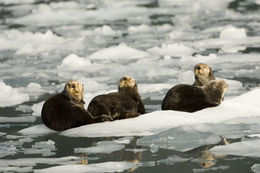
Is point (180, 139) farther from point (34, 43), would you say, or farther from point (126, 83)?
point (34, 43)

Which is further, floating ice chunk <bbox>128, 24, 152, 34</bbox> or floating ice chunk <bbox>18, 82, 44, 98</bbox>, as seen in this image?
floating ice chunk <bbox>128, 24, 152, 34</bbox>

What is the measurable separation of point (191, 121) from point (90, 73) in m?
4.22

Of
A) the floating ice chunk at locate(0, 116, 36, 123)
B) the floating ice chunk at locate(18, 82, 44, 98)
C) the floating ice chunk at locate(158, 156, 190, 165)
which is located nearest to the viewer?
the floating ice chunk at locate(158, 156, 190, 165)

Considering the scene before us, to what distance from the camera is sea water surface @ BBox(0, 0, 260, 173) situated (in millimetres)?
4973

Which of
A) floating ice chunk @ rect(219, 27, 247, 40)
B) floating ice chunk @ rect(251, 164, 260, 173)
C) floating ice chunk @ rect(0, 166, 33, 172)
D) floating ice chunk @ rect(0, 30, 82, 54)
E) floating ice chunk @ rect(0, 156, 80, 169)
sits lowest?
floating ice chunk @ rect(251, 164, 260, 173)

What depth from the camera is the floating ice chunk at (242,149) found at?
4906mm

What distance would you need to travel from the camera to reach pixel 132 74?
9.73m

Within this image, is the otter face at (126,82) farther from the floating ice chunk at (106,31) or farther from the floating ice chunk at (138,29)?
the floating ice chunk at (138,29)

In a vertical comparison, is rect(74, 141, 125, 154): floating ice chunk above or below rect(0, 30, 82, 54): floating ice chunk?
below

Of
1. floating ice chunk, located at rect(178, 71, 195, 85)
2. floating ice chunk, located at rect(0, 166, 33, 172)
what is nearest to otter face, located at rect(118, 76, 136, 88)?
floating ice chunk, located at rect(0, 166, 33, 172)

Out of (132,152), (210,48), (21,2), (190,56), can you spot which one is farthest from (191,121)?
(21,2)

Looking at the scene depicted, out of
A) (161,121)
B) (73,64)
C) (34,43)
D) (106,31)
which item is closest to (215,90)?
(161,121)

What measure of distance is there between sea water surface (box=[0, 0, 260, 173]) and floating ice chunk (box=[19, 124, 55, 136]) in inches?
0.4

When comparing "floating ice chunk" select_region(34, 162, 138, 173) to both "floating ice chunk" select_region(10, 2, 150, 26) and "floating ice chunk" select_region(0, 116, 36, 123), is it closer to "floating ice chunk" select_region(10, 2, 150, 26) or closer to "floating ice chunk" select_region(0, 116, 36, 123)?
"floating ice chunk" select_region(0, 116, 36, 123)
